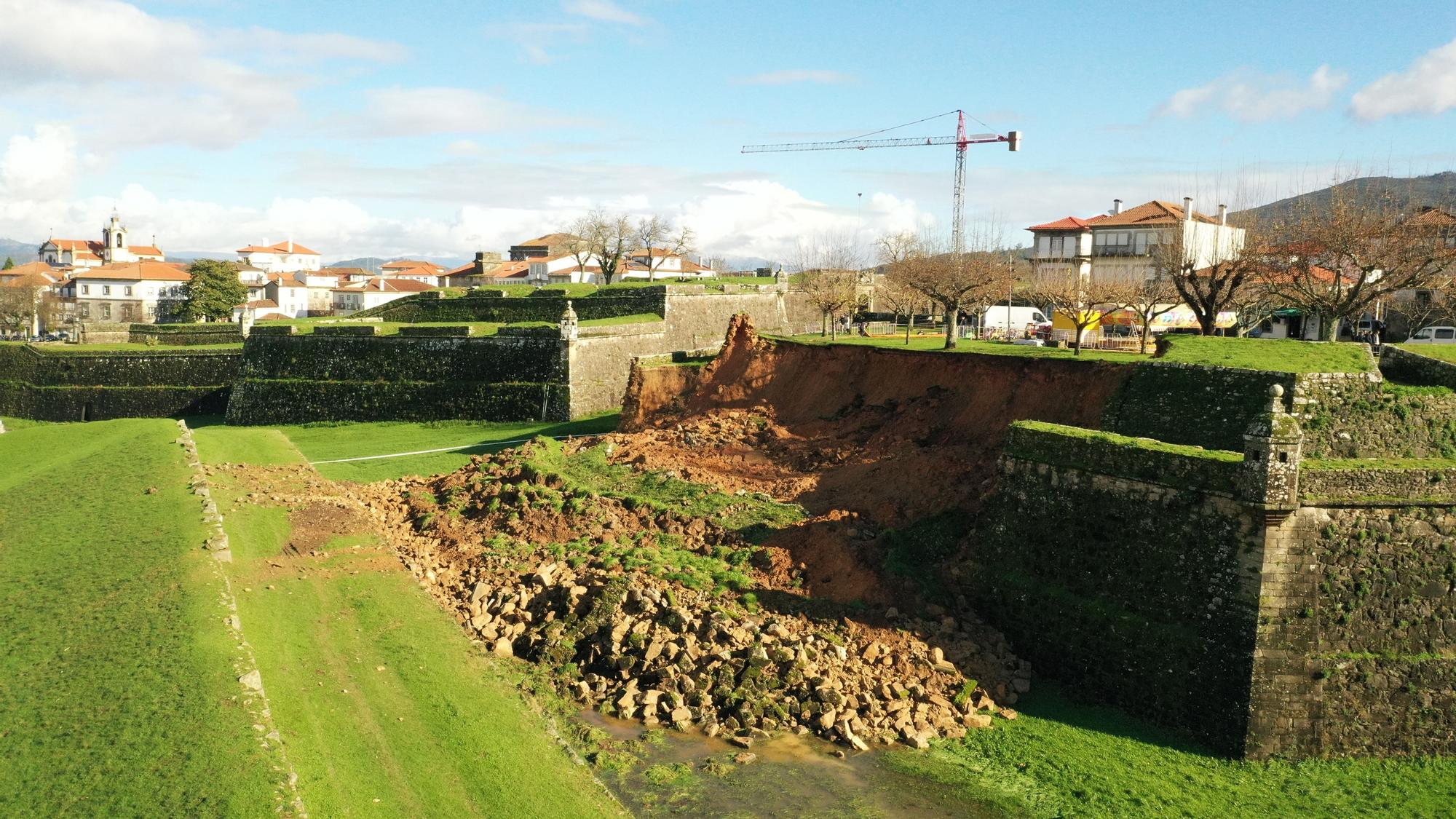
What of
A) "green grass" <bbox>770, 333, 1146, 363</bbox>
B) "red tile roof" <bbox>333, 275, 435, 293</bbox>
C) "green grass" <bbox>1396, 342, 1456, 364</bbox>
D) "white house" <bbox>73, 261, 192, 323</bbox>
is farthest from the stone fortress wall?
"white house" <bbox>73, 261, 192, 323</bbox>

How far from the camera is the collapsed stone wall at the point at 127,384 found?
57844 mm

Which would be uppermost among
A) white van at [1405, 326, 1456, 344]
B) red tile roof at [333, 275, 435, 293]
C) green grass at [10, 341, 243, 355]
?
red tile roof at [333, 275, 435, 293]

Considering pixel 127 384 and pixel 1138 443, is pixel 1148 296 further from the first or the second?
pixel 127 384

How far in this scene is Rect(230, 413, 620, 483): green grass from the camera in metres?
37.0

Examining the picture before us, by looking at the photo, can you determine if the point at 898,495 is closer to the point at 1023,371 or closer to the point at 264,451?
the point at 1023,371

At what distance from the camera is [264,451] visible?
40.2 meters

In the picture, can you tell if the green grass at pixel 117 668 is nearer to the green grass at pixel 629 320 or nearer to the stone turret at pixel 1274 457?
the stone turret at pixel 1274 457

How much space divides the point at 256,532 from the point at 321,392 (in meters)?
28.7

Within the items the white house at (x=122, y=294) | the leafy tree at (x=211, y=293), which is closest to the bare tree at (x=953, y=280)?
the leafy tree at (x=211, y=293)

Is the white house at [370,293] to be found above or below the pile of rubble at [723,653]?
above

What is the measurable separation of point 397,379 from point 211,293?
4288cm

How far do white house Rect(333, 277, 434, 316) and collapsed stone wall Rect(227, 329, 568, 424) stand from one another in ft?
161

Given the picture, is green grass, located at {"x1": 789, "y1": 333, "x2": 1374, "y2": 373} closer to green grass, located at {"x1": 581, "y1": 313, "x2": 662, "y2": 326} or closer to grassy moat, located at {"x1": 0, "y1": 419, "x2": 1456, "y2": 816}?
grassy moat, located at {"x1": 0, "y1": 419, "x2": 1456, "y2": 816}

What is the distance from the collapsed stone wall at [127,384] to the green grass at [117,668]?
30.4m
